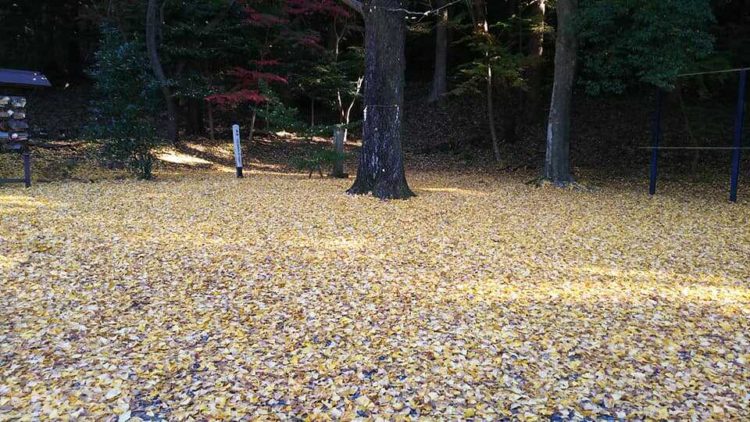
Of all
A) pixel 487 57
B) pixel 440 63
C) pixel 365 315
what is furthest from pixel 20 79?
pixel 440 63

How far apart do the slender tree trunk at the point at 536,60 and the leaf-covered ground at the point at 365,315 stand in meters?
7.92


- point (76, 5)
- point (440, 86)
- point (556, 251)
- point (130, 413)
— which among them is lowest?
point (130, 413)

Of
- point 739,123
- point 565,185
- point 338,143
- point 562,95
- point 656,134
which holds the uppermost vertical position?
point 562,95

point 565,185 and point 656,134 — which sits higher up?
point 656,134

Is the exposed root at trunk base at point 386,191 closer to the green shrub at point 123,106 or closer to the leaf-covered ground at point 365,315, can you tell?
the leaf-covered ground at point 365,315

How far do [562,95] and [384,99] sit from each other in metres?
4.05

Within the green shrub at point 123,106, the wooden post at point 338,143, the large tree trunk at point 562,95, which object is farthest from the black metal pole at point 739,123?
the green shrub at point 123,106

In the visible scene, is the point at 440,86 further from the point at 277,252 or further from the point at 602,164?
the point at 277,252

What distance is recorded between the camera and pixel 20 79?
9.85m

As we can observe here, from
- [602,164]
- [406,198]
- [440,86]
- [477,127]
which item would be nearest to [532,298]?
[406,198]

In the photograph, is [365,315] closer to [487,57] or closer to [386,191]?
[386,191]

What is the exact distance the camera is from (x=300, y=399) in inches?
117

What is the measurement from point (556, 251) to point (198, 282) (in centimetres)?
378

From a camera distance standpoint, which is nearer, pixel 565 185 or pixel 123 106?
pixel 123 106
